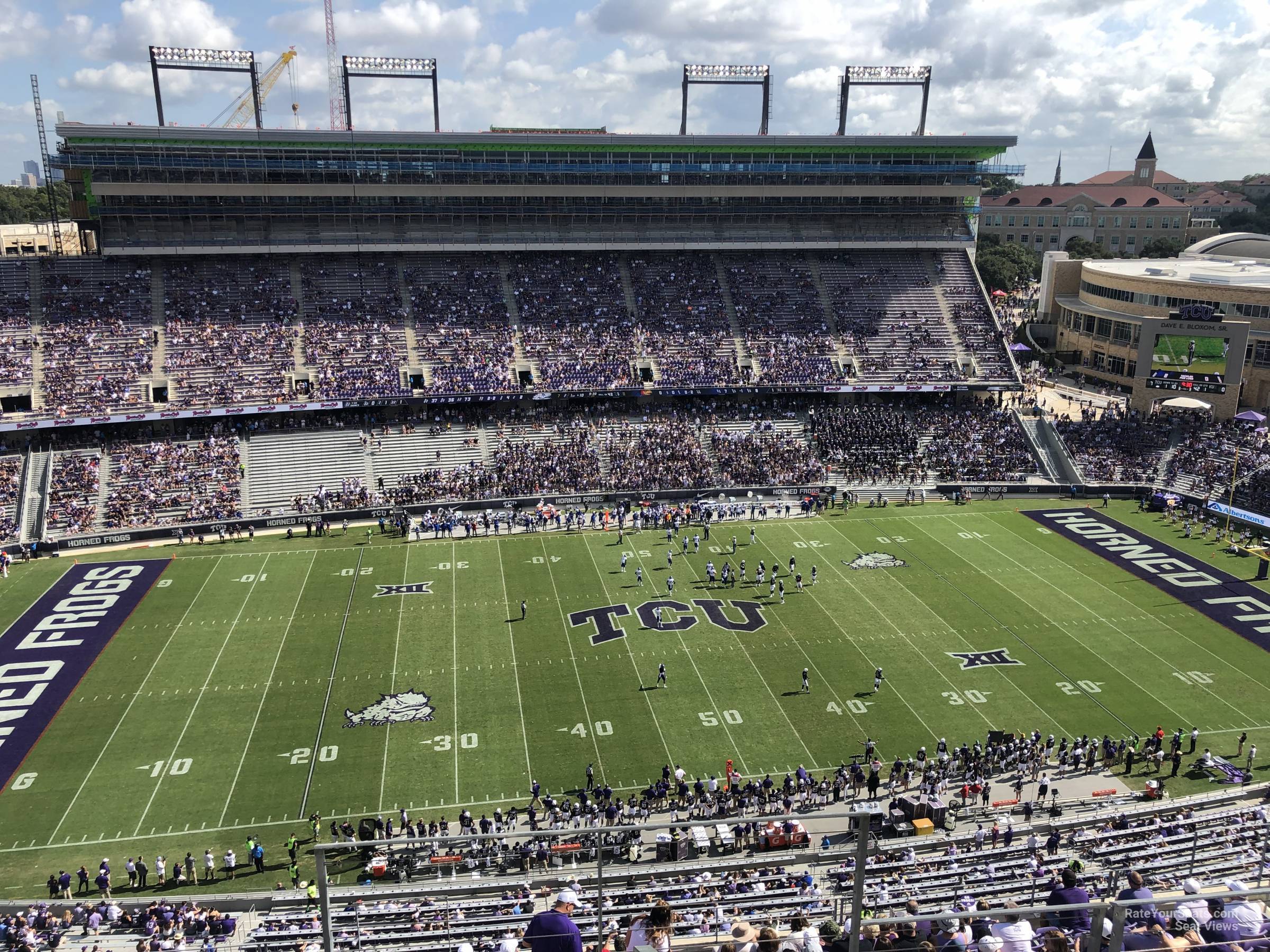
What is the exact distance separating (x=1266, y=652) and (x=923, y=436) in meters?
24.7

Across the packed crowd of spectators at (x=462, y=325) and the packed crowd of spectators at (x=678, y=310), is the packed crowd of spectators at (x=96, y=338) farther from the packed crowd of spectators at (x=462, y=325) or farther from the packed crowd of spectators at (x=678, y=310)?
the packed crowd of spectators at (x=678, y=310)

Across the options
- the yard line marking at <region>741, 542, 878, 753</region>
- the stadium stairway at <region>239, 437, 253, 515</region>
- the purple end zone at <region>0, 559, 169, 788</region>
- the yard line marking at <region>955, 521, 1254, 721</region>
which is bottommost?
the purple end zone at <region>0, 559, 169, 788</region>

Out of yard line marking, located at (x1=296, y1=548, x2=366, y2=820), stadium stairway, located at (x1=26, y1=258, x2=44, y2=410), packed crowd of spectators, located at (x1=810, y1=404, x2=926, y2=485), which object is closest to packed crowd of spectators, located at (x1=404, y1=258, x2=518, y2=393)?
yard line marking, located at (x1=296, y1=548, x2=366, y2=820)

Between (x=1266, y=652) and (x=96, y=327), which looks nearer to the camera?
(x=1266, y=652)

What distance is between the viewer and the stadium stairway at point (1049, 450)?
5241 centimetres

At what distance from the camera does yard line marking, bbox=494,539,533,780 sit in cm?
2703

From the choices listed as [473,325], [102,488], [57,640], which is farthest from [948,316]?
[57,640]

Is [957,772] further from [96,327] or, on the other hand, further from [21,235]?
[21,235]

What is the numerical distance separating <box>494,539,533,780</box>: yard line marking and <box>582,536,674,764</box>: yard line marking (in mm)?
2098

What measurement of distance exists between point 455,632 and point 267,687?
21.8ft

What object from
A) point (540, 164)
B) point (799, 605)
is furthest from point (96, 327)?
point (799, 605)

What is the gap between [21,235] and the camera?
69875 mm

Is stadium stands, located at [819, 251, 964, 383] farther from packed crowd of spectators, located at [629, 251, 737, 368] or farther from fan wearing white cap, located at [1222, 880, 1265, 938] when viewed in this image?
fan wearing white cap, located at [1222, 880, 1265, 938]

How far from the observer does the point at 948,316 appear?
212ft
